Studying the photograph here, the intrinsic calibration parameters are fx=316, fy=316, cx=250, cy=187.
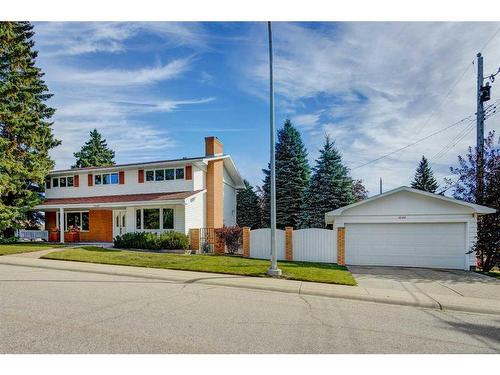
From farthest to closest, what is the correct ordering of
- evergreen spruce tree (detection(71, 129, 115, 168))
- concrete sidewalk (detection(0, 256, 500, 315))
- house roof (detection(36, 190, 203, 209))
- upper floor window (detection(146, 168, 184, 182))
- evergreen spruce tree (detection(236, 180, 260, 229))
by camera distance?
evergreen spruce tree (detection(71, 129, 115, 168)) → evergreen spruce tree (detection(236, 180, 260, 229)) → upper floor window (detection(146, 168, 184, 182)) → house roof (detection(36, 190, 203, 209)) → concrete sidewalk (detection(0, 256, 500, 315))

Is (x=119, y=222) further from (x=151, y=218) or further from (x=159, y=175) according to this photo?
(x=159, y=175)

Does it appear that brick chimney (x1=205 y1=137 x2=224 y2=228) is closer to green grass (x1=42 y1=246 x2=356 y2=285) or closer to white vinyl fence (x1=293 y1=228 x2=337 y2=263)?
green grass (x1=42 y1=246 x2=356 y2=285)

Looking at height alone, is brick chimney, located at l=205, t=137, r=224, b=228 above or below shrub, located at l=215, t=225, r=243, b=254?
above

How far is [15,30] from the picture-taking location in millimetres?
24094

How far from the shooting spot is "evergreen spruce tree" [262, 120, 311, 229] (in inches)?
1239

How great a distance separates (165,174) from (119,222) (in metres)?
4.86

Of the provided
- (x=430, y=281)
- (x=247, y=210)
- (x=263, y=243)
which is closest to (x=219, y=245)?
(x=263, y=243)

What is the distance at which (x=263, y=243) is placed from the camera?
1678cm

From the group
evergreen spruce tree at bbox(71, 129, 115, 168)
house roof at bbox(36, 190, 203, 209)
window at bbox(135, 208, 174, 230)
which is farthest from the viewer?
evergreen spruce tree at bbox(71, 129, 115, 168)

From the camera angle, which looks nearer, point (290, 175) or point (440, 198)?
point (440, 198)

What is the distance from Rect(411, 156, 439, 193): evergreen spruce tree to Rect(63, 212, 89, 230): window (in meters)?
35.9

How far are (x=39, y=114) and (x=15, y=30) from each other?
6293 millimetres

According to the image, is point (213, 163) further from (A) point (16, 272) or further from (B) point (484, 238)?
(B) point (484, 238)

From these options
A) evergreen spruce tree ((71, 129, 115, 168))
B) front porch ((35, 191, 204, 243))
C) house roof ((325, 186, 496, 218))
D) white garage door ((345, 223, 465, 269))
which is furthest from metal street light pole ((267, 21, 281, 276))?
evergreen spruce tree ((71, 129, 115, 168))
